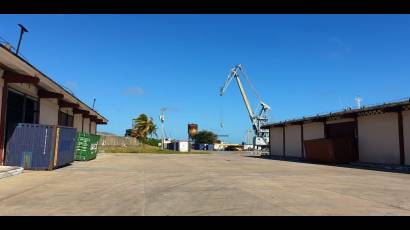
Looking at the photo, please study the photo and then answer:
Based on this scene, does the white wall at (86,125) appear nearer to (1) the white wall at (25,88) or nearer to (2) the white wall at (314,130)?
(1) the white wall at (25,88)

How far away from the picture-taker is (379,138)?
31984 mm

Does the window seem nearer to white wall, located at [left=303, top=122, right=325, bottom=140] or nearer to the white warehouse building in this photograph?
the white warehouse building

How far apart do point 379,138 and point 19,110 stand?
2541cm

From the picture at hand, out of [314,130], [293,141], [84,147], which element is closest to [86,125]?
[84,147]

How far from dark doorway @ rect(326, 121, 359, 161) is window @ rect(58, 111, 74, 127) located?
24060mm

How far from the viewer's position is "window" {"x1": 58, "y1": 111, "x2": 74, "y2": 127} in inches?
1420

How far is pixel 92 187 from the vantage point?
13867 millimetres

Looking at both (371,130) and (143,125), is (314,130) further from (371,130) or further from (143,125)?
(143,125)

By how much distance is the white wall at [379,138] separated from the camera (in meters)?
30.1

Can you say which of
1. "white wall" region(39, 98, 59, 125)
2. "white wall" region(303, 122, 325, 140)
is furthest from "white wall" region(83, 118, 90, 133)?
"white wall" region(303, 122, 325, 140)
